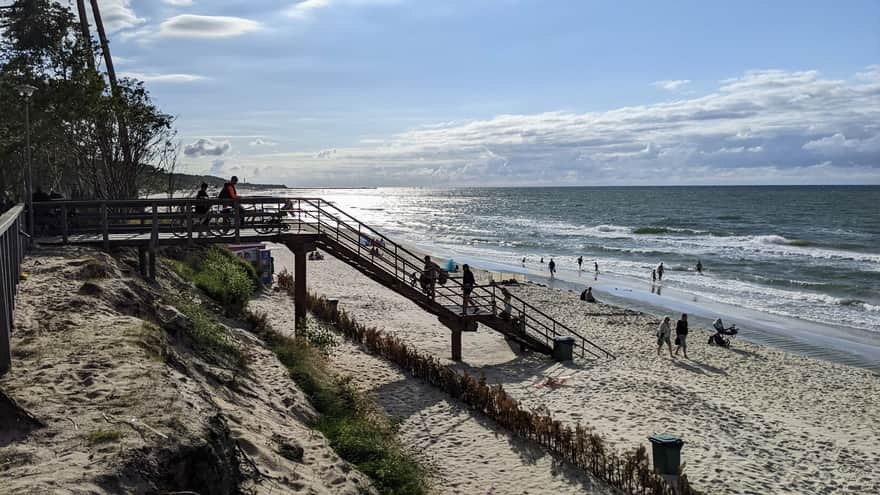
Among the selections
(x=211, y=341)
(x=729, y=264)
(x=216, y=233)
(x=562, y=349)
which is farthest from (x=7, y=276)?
(x=729, y=264)

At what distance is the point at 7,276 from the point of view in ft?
26.5

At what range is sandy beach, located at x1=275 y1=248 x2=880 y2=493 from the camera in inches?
451

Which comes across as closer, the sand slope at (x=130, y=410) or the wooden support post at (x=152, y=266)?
the sand slope at (x=130, y=410)

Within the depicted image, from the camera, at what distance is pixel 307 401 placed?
11516 mm

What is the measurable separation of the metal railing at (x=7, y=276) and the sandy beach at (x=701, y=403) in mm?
6684

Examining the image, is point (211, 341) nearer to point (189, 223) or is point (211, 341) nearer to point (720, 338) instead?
point (189, 223)

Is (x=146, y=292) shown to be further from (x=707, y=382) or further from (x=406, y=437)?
(x=707, y=382)

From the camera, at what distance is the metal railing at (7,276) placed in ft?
22.2

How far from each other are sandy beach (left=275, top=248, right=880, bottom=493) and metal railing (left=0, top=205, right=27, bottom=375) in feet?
21.9

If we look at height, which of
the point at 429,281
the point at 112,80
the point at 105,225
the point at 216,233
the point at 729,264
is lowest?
the point at 729,264

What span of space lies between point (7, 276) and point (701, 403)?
13.9m

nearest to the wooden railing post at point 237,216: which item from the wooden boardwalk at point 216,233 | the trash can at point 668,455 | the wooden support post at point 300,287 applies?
the wooden boardwalk at point 216,233

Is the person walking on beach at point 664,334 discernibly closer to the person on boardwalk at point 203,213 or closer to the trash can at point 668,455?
the trash can at point 668,455

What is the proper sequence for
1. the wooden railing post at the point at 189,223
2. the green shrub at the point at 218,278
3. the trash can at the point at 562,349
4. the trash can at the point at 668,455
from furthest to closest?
the trash can at the point at 562,349 < the green shrub at the point at 218,278 < the wooden railing post at the point at 189,223 < the trash can at the point at 668,455
